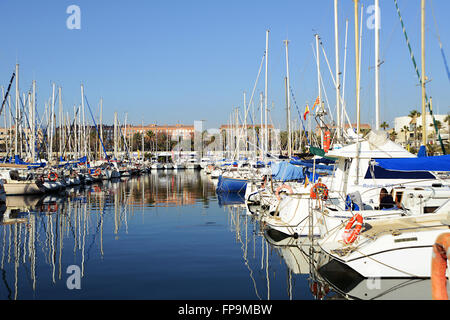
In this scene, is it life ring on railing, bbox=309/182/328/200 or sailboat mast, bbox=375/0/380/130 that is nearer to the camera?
life ring on railing, bbox=309/182/328/200

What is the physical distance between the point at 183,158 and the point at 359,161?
115 meters

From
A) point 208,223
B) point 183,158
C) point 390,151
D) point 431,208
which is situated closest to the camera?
point 431,208

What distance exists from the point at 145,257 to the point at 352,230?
727cm

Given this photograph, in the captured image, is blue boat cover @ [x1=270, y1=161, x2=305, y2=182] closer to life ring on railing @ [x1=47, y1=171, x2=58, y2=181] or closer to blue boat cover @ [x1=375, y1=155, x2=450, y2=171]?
blue boat cover @ [x1=375, y1=155, x2=450, y2=171]

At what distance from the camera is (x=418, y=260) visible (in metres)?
11.9

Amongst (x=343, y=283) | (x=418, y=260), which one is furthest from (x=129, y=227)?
(x=418, y=260)

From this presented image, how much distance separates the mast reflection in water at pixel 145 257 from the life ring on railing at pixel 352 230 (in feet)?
5.16

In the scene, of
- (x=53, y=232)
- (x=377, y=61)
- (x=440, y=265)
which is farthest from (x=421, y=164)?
(x=53, y=232)

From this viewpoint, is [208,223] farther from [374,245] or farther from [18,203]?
[18,203]

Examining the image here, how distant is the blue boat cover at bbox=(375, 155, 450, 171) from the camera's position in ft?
50.6

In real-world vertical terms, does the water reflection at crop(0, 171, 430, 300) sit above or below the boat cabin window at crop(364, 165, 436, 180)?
below

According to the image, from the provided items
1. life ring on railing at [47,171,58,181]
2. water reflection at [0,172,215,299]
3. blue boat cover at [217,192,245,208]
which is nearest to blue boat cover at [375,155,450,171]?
water reflection at [0,172,215,299]

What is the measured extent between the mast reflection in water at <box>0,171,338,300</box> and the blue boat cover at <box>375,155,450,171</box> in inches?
177

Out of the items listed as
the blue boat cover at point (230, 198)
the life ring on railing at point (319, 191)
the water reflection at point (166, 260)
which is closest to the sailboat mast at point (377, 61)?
the life ring on railing at point (319, 191)
